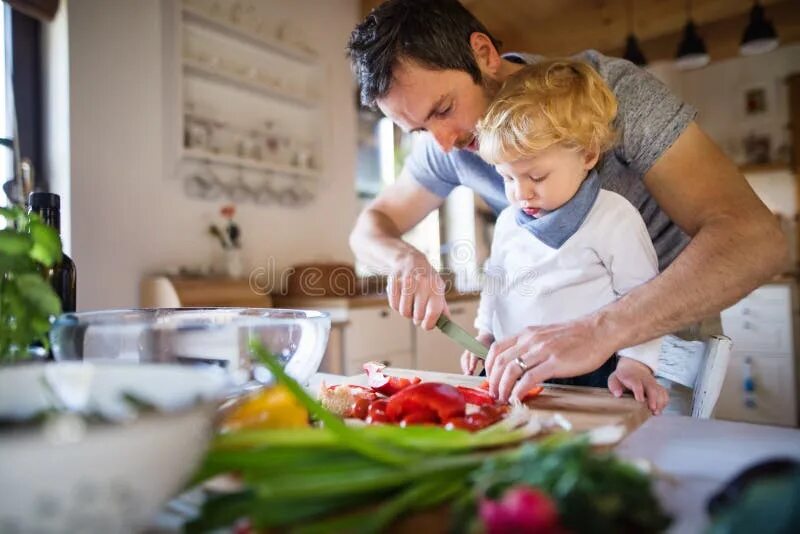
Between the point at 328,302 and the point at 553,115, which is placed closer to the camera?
the point at 553,115

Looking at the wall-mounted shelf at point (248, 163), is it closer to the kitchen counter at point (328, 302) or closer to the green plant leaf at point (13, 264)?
the kitchen counter at point (328, 302)

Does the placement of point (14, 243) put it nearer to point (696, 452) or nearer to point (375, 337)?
point (696, 452)

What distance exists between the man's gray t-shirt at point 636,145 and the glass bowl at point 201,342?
0.74 meters

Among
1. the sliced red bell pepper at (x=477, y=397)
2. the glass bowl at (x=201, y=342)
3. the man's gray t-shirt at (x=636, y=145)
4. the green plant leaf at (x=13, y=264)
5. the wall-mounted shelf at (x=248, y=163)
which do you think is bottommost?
the sliced red bell pepper at (x=477, y=397)

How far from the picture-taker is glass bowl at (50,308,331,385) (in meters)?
0.50

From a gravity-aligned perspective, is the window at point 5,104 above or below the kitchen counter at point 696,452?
above

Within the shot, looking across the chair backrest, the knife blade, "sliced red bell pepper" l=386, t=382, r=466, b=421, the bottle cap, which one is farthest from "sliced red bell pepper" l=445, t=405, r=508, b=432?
the bottle cap

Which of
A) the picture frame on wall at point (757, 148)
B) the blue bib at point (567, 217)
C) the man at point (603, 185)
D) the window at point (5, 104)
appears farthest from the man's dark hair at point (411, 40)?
the picture frame on wall at point (757, 148)

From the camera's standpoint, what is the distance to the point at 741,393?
3.43 m

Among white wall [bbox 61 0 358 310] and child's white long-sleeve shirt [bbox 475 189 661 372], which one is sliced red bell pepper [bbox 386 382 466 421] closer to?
A: child's white long-sleeve shirt [bbox 475 189 661 372]

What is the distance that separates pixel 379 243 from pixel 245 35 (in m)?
1.75

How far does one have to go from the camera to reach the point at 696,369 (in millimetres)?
917

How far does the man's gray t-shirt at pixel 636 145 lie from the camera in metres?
1.04

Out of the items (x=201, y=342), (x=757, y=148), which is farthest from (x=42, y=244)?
(x=757, y=148)
